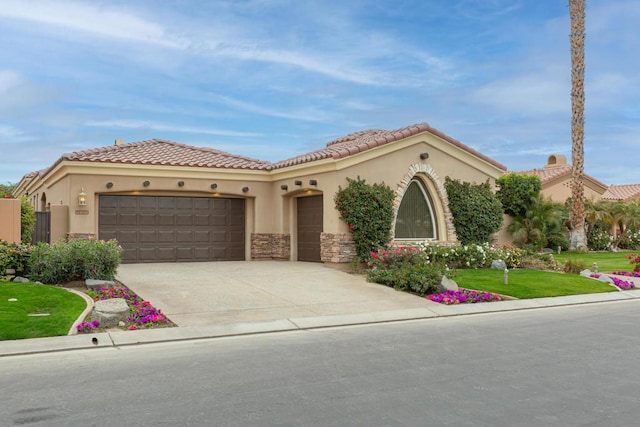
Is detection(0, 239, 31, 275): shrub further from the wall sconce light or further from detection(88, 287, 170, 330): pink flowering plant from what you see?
the wall sconce light

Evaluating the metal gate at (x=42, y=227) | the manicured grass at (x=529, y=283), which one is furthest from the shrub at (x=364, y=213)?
the metal gate at (x=42, y=227)

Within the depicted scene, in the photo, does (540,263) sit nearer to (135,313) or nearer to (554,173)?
(135,313)

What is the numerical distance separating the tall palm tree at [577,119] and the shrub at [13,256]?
24465 mm

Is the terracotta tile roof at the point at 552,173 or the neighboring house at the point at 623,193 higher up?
the terracotta tile roof at the point at 552,173

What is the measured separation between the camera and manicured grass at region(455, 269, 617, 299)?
594 inches

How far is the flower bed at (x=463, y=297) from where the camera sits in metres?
13.6

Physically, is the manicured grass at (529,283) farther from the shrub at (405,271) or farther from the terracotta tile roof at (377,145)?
the terracotta tile roof at (377,145)

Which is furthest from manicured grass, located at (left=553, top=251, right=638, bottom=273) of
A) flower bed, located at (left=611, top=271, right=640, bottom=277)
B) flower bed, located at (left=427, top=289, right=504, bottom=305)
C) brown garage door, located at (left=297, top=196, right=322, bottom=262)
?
brown garage door, located at (left=297, top=196, right=322, bottom=262)

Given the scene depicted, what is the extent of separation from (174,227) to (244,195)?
2857 mm

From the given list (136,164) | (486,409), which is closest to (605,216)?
(136,164)

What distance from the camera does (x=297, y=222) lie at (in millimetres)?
21781

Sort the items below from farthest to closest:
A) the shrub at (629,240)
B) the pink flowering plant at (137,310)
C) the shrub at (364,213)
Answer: the shrub at (629,240)
the shrub at (364,213)
the pink flowering plant at (137,310)

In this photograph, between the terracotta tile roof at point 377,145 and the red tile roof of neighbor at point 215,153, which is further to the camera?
the red tile roof of neighbor at point 215,153

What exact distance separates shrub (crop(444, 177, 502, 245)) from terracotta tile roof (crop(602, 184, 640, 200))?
23.7m
